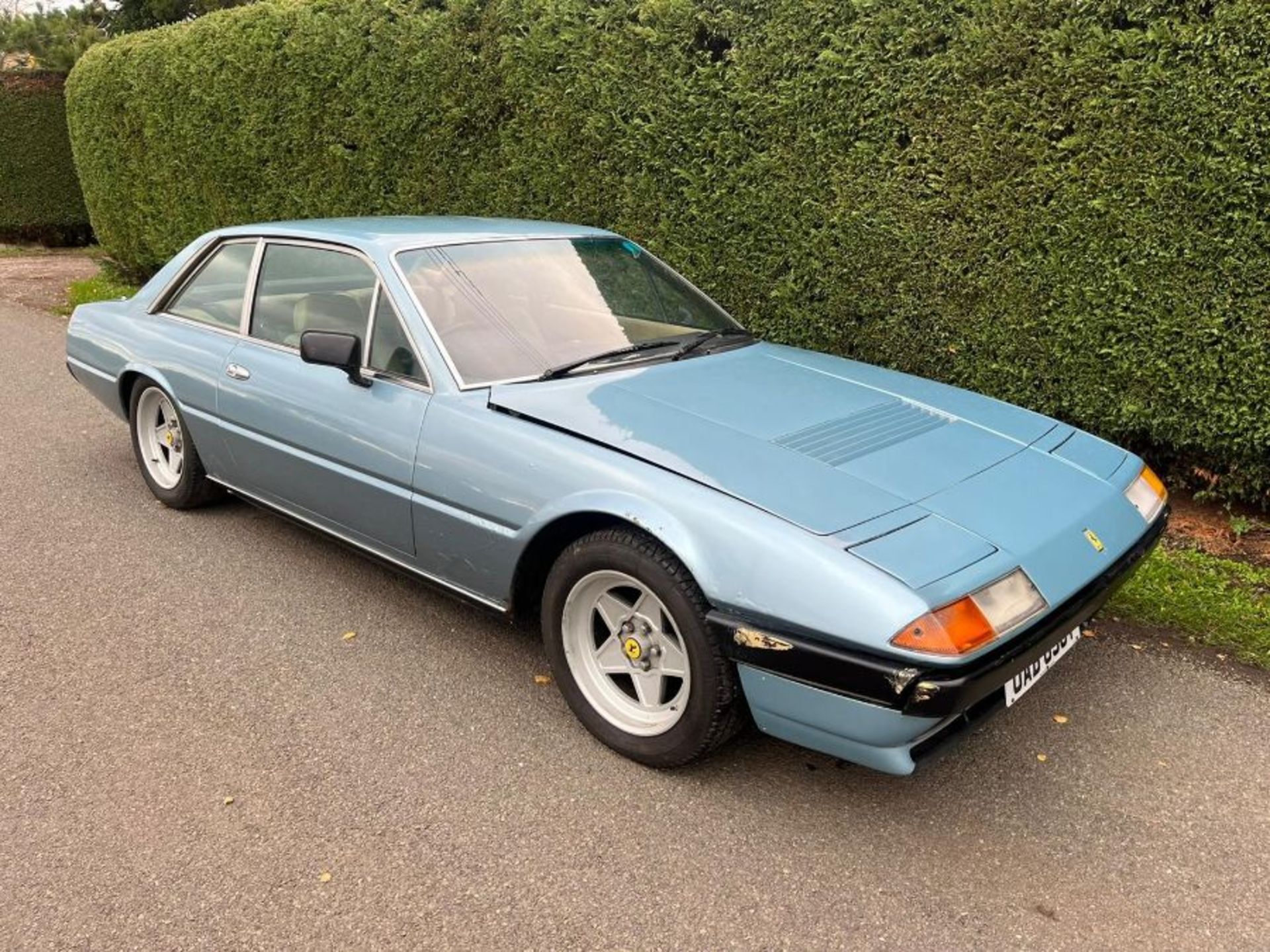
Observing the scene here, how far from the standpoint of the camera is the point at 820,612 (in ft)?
7.38

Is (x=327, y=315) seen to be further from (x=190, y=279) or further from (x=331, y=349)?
(x=190, y=279)

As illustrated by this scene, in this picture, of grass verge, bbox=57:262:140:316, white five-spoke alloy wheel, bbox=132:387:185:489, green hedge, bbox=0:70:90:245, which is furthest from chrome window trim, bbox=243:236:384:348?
green hedge, bbox=0:70:90:245

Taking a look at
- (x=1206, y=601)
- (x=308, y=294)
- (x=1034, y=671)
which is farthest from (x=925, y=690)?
(x=308, y=294)

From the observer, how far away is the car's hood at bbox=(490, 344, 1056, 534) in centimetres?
256

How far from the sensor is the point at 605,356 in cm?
336

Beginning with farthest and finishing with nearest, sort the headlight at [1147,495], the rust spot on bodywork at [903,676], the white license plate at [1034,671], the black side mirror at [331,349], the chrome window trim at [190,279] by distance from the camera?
1. the chrome window trim at [190,279]
2. the black side mirror at [331,349]
3. the headlight at [1147,495]
4. the white license plate at [1034,671]
5. the rust spot on bodywork at [903,676]

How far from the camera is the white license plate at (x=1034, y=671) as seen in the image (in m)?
2.44

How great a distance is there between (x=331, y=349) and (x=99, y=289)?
31.8ft

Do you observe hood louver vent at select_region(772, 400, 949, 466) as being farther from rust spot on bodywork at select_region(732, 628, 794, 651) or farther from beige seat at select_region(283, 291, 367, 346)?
beige seat at select_region(283, 291, 367, 346)

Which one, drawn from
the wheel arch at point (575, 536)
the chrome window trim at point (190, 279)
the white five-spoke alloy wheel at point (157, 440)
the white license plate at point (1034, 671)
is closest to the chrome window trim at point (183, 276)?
the chrome window trim at point (190, 279)

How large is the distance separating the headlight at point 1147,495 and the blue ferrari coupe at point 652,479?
2 centimetres

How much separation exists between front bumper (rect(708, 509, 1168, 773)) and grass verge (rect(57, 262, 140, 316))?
31.5 feet

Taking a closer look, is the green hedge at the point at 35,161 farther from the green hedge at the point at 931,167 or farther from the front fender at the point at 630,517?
the front fender at the point at 630,517

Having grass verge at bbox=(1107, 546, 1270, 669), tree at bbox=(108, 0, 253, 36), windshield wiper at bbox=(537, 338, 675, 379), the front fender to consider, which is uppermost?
tree at bbox=(108, 0, 253, 36)
